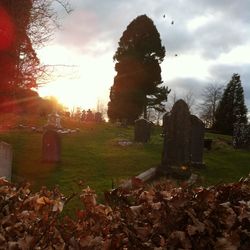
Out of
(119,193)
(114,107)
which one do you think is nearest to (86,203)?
(119,193)

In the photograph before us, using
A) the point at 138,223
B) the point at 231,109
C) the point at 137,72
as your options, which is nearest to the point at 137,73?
the point at 137,72

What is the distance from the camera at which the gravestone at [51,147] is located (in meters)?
14.8

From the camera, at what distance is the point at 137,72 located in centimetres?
4497

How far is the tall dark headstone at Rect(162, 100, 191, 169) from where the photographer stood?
14125mm

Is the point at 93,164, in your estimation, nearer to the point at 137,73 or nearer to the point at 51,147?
the point at 51,147

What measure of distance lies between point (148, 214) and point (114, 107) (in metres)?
42.3

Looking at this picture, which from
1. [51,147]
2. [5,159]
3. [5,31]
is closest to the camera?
[5,159]

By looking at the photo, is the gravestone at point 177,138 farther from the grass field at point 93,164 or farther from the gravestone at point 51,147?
the gravestone at point 51,147

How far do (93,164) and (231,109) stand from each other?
39.4 meters

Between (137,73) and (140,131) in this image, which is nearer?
(140,131)

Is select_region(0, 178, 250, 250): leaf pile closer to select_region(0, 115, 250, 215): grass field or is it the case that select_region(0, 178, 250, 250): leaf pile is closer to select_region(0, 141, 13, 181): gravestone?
select_region(0, 115, 250, 215): grass field

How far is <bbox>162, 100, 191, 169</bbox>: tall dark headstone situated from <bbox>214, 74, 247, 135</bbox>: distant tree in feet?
121

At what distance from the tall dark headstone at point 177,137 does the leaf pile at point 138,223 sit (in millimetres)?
10989

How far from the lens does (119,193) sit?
311 cm
